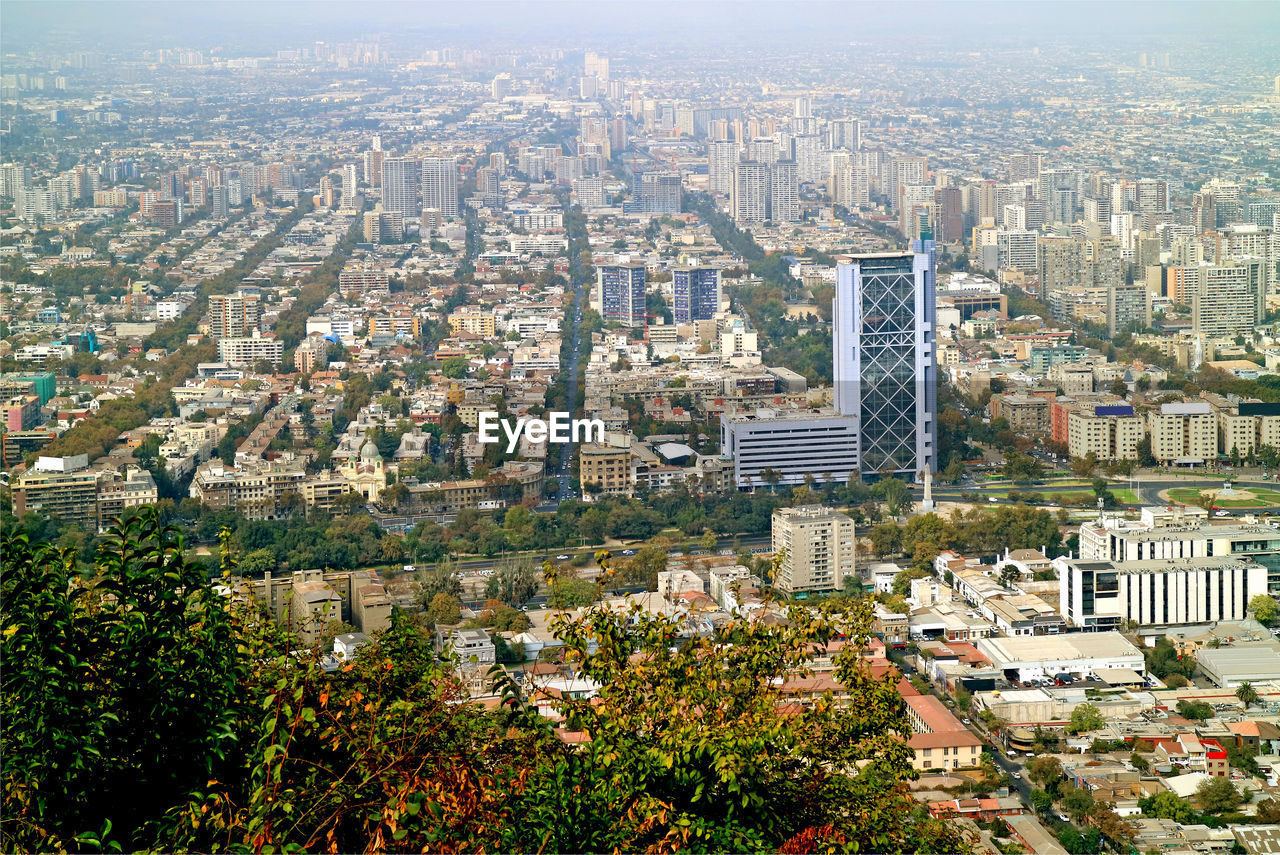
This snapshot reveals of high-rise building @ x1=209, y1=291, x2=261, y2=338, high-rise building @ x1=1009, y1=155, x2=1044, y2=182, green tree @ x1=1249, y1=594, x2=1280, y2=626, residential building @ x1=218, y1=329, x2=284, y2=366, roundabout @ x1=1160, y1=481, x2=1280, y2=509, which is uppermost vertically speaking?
high-rise building @ x1=1009, y1=155, x2=1044, y2=182

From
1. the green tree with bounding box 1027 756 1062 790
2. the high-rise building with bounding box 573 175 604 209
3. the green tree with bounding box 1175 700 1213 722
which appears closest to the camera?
the green tree with bounding box 1027 756 1062 790

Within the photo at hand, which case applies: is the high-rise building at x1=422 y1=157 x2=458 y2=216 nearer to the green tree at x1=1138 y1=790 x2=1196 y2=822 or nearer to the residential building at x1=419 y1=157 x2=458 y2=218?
the residential building at x1=419 y1=157 x2=458 y2=218

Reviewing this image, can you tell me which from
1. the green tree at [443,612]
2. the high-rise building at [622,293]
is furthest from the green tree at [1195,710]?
the high-rise building at [622,293]

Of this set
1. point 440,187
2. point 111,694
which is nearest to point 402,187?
point 440,187

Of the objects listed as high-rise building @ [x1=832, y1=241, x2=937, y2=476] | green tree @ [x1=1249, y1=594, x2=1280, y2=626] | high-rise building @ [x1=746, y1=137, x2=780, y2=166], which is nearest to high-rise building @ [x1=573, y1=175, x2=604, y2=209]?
high-rise building @ [x1=746, y1=137, x2=780, y2=166]

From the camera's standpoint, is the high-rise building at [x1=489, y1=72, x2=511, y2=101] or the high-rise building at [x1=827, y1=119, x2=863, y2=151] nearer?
the high-rise building at [x1=827, y1=119, x2=863, y2=151]

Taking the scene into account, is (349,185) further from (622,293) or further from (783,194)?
(622,293)
